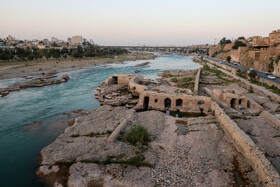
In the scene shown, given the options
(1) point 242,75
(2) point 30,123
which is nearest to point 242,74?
(1) point 242,75

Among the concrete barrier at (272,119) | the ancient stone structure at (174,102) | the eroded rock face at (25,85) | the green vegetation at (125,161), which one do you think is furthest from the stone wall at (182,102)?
the eroded rock face at (25,85)

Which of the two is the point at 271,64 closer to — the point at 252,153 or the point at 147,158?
→ the point at 252,153

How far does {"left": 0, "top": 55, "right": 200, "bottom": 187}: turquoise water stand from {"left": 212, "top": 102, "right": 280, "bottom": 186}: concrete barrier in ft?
41.3

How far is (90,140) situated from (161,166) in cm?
604

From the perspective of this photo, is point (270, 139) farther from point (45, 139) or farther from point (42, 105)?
point (42, 105)

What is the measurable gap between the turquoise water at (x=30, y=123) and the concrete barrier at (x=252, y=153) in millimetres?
12593

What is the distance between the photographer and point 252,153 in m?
11.0

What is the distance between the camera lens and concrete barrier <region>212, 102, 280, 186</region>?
9.00m

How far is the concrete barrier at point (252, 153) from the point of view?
9.00 m

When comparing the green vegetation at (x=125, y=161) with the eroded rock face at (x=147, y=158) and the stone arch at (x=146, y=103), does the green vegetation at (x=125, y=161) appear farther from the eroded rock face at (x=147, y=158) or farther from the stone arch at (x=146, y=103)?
the stone arch at (x=146, y=103)

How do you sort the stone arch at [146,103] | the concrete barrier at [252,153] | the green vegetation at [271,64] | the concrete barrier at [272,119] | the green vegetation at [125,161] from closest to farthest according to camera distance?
the concrete barrier at [252,153] < the green vegetation at [125,161] < the concrete barrier at [272,119] < the stone arch at [146,103] < the green vegetation at [271,64]

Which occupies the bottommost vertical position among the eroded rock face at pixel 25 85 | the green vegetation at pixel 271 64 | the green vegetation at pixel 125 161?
the green vegetation at pixel 125 161

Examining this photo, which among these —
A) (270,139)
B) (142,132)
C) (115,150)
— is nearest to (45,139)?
(115,150)

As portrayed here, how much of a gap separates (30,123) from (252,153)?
20.3 meters
